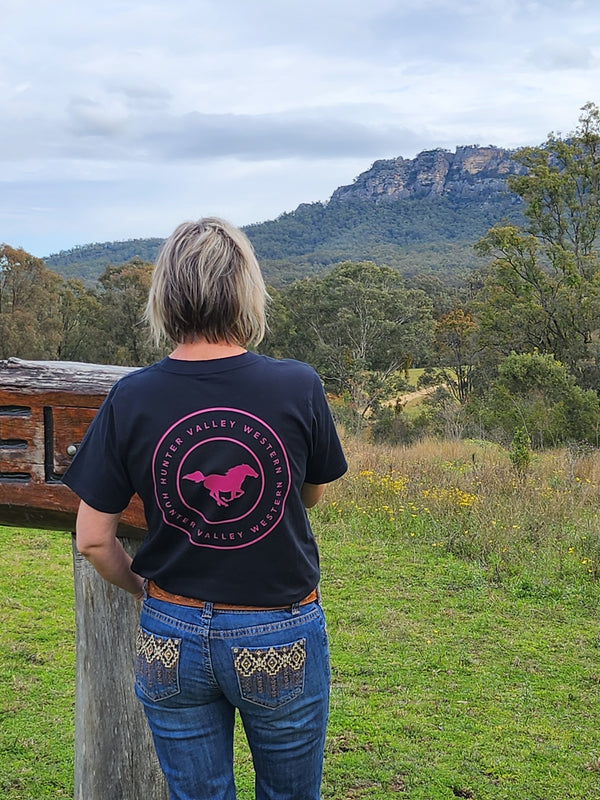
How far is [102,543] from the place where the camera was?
173cm

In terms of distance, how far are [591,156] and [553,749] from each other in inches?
881

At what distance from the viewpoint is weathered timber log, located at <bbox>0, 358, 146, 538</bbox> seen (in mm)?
2146

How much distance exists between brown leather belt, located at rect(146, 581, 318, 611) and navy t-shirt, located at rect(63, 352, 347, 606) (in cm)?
2

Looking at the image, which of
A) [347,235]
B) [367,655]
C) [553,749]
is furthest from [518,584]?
[347,235]

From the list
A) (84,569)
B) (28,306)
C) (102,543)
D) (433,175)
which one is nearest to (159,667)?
(102,543)

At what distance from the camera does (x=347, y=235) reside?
92.2m

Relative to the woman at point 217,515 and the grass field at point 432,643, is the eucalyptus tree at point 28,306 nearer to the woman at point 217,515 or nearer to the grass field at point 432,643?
the grass field at point 432,643

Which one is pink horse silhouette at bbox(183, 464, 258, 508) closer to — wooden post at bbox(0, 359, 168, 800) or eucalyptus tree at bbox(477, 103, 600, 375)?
wooden post at bbox(0, 359, 168, 800)

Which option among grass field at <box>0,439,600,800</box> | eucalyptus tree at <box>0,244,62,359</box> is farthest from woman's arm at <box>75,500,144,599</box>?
eucalyptus tree at <box>0,244,62,359</box>

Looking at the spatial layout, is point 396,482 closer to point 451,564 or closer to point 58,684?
point 451,564

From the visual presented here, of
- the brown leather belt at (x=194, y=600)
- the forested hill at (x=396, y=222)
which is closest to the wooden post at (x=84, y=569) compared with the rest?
the brown leather belt at (x=194, y=600)

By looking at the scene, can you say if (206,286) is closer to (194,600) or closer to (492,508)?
(194,600)

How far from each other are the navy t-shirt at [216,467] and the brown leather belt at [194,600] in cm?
2

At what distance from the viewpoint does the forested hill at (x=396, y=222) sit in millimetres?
64062
